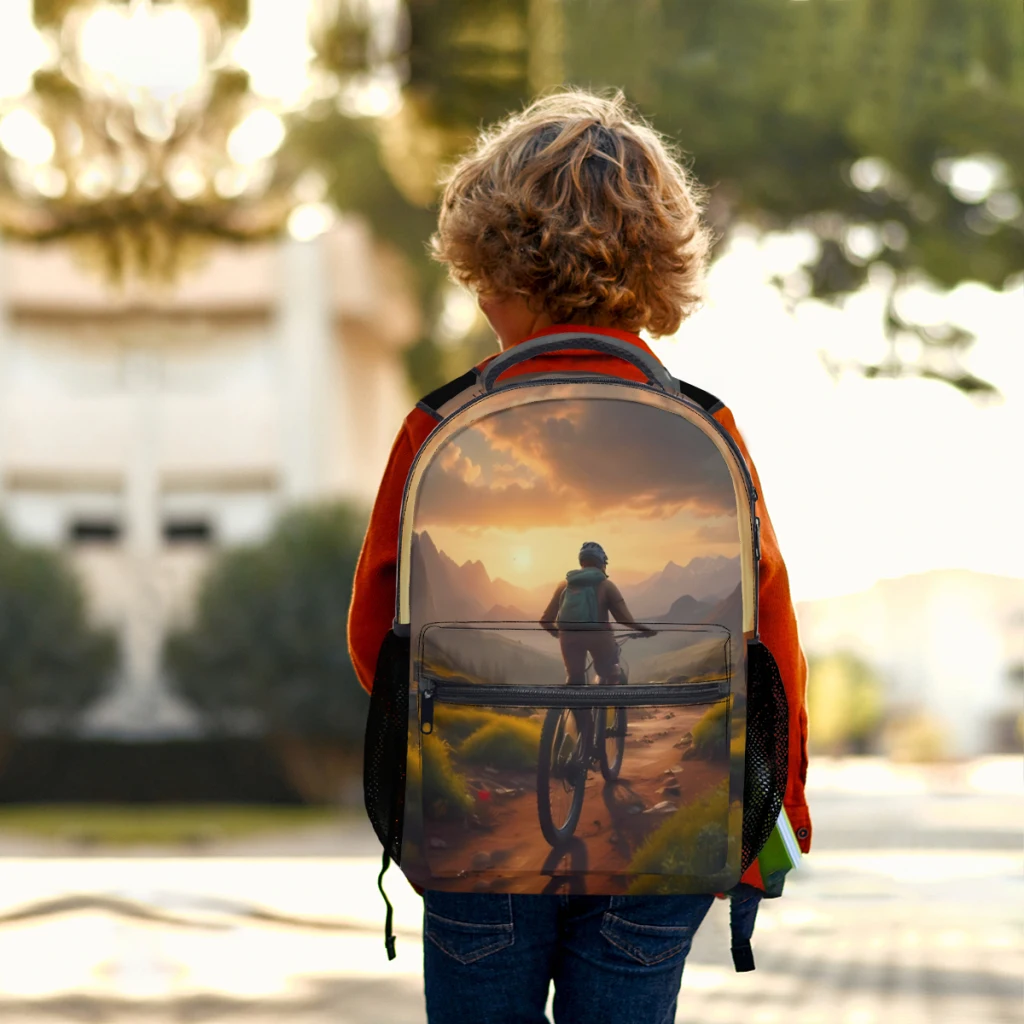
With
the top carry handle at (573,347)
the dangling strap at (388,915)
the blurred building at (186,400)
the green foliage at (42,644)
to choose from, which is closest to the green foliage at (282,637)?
the green foliage at (42,644)

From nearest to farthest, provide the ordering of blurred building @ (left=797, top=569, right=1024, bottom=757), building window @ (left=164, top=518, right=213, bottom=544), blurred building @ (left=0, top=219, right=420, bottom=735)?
1. blurred building @ (left=0, top=219, right=420, bottom=735)
2. building window @ (left=164, top=518, right=213, bottom=544)
3. blurred building @ (left=797, top=569, right=1024, bottom=757)

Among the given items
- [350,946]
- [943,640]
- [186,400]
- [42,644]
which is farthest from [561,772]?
[943,640]

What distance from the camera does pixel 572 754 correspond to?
185 cm

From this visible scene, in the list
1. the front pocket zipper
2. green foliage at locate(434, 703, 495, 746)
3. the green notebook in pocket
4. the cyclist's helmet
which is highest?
the cyclist's helmet

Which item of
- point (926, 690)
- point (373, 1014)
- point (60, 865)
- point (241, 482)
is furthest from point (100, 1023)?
point (926, 690)

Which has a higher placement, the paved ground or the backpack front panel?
the backpack front panel

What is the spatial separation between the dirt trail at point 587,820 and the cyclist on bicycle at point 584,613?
0.09 meters

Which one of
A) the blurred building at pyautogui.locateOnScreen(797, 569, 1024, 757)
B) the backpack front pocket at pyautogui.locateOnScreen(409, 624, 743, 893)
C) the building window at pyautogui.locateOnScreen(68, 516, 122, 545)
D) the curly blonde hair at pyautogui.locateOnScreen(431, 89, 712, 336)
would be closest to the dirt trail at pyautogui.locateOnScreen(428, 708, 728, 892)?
the backpack front pocket at pyautogui.locateOnScreen(409, 624, 743, 893)

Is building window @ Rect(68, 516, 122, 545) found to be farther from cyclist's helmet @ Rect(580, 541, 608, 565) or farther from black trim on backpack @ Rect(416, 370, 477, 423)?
cyclist's helmet @ Rect(580, 541, 608, 565)

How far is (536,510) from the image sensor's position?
1841mm

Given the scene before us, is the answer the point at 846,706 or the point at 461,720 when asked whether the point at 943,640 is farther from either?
the point at 461,720

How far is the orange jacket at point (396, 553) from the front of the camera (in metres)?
1.92

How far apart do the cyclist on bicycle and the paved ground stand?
12.6 ft

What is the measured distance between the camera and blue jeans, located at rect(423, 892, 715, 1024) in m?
1.89
